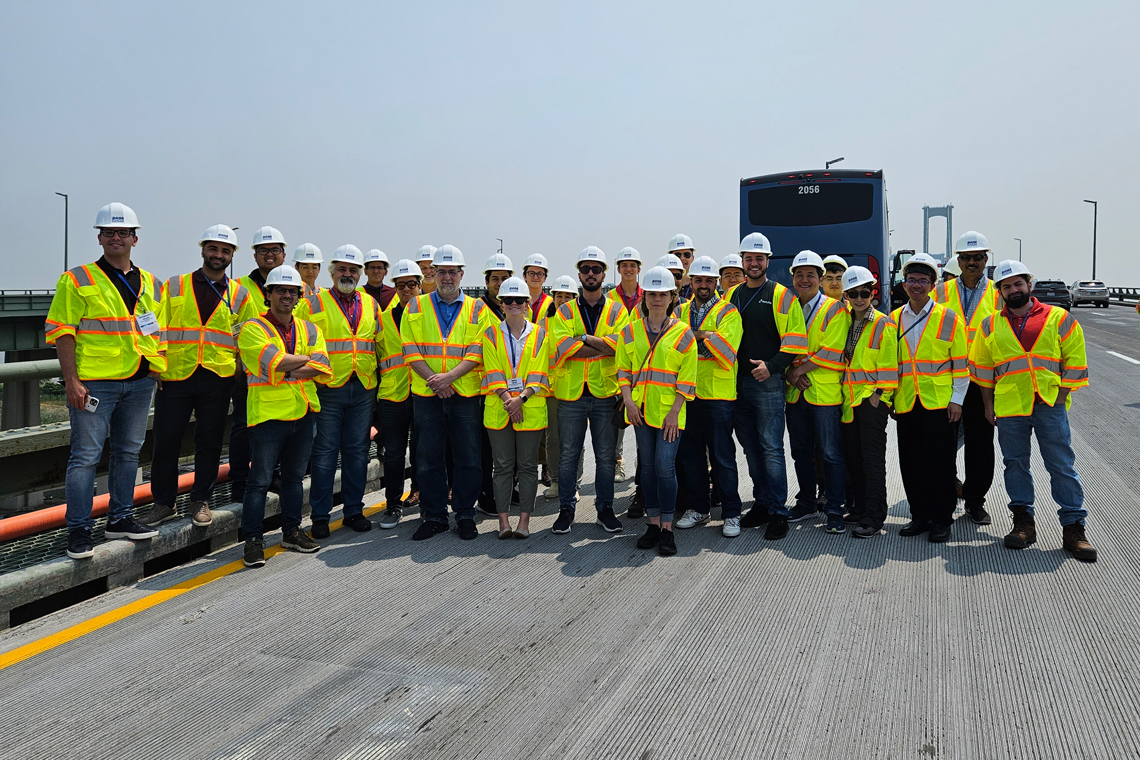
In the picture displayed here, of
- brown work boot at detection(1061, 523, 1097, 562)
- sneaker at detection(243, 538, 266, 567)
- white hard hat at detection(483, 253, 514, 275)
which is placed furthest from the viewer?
white hard hat at detection(483, 253, 514, 275)

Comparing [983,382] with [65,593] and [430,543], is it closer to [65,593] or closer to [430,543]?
[430,543]

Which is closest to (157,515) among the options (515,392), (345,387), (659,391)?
(345,387)

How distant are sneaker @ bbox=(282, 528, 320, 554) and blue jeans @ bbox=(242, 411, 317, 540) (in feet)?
0.15

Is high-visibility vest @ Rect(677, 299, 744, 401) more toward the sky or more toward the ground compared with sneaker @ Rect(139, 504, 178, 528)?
more toward the sky

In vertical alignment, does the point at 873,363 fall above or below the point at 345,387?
above

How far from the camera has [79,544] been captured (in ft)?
14.9

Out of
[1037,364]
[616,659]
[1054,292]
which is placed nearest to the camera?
[616,659]

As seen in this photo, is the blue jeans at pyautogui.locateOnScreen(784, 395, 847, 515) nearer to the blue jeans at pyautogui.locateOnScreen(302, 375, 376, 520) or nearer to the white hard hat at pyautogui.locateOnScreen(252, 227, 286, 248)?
the blue jeans at pyautogui.locateOnScreen(302, 375, 376, 520)

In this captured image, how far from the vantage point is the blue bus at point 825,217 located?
577 inches

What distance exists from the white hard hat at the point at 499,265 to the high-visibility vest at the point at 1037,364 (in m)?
3.86

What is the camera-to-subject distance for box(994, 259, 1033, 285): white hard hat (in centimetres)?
515

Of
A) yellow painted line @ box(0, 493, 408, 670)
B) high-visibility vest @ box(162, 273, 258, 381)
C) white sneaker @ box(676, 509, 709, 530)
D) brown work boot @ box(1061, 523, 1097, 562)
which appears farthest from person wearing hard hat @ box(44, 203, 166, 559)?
brown work boot @ box(1061, 523, 1097, 562)

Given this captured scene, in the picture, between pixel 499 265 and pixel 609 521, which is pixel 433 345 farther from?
pixel 609 521

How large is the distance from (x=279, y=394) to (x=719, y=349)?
3.20 meters
